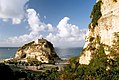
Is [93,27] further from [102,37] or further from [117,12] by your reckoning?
[117,12]

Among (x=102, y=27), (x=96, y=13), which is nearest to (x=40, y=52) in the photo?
(x=96, y=13)

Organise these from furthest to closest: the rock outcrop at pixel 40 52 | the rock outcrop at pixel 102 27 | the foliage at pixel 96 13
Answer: the rock outcrop at pixel 40 52, the foliage at pixel 96 13, the rock outcrop at pixel 102 27

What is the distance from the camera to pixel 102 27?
5988cm

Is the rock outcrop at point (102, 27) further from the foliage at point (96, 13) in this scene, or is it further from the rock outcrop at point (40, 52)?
the rock outcrop at point (40, 52)

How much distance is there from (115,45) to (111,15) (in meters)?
6.92

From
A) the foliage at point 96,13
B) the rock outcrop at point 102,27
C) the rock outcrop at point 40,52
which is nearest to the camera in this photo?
the rock outcrop at point 102,27

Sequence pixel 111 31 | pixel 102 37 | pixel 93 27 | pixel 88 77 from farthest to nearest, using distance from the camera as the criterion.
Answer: pixel 93 27 → pixel 102 37 → pixel 111 31 → pixel 88 77

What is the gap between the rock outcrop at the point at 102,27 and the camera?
5572 centimetres

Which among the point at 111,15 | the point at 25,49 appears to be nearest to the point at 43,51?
the point at 25,49

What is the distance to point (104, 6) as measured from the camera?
203 ft

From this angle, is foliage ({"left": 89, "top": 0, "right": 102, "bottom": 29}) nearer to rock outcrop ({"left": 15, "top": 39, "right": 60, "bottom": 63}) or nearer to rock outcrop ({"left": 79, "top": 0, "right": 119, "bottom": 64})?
rock outcrop ({"left": 79, "top": 0, "right": 119, "bottom": 64})

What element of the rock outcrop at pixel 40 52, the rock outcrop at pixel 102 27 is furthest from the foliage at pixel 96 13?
the rock outcrop at pixel 40 52

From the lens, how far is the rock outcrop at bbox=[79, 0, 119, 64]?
55719mm

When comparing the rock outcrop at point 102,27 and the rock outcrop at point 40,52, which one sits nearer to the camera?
the rock outcrop at point 102,27
